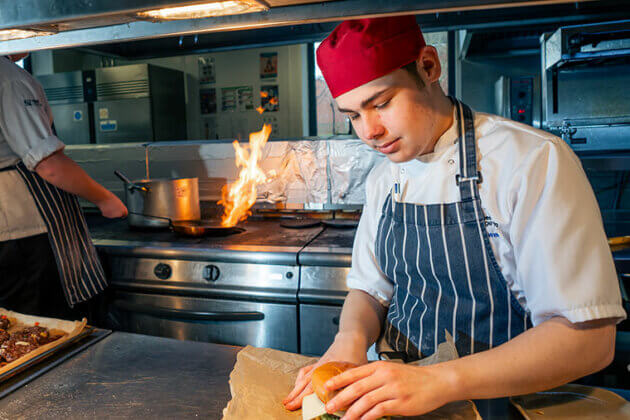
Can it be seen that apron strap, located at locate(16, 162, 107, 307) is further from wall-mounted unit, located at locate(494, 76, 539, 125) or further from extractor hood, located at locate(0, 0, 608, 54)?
wall-mounted unit, located at locate(494, 76, 539, 125)

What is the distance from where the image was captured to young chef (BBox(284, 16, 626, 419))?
0.78m

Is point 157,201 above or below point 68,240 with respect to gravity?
above

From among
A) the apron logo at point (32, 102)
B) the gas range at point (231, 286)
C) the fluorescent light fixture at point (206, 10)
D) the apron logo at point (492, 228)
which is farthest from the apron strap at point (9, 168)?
the apron logo at point (492, 228)

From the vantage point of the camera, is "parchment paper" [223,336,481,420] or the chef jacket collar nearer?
"parchment paper" [223,336,481,420]

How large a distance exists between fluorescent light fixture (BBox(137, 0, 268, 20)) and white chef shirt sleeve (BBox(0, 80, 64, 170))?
1285mm

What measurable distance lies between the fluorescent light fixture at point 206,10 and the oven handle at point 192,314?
4.82ft

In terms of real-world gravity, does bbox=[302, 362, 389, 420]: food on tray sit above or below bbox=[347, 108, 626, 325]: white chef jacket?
below

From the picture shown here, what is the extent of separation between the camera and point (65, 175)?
1.86 meters

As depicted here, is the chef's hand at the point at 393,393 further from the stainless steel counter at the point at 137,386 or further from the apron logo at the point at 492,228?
the apron logo at the point at 492,228

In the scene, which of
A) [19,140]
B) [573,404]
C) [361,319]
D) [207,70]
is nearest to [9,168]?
[19,140]

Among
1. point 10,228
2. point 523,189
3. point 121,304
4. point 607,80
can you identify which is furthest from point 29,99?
point 607,80

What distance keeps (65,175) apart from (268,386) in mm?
1365

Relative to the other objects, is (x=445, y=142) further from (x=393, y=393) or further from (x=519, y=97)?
(x=519, y=97)

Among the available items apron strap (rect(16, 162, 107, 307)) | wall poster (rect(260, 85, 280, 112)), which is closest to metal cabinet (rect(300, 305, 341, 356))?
apron strap (rect(16, 162, 107, 307))
